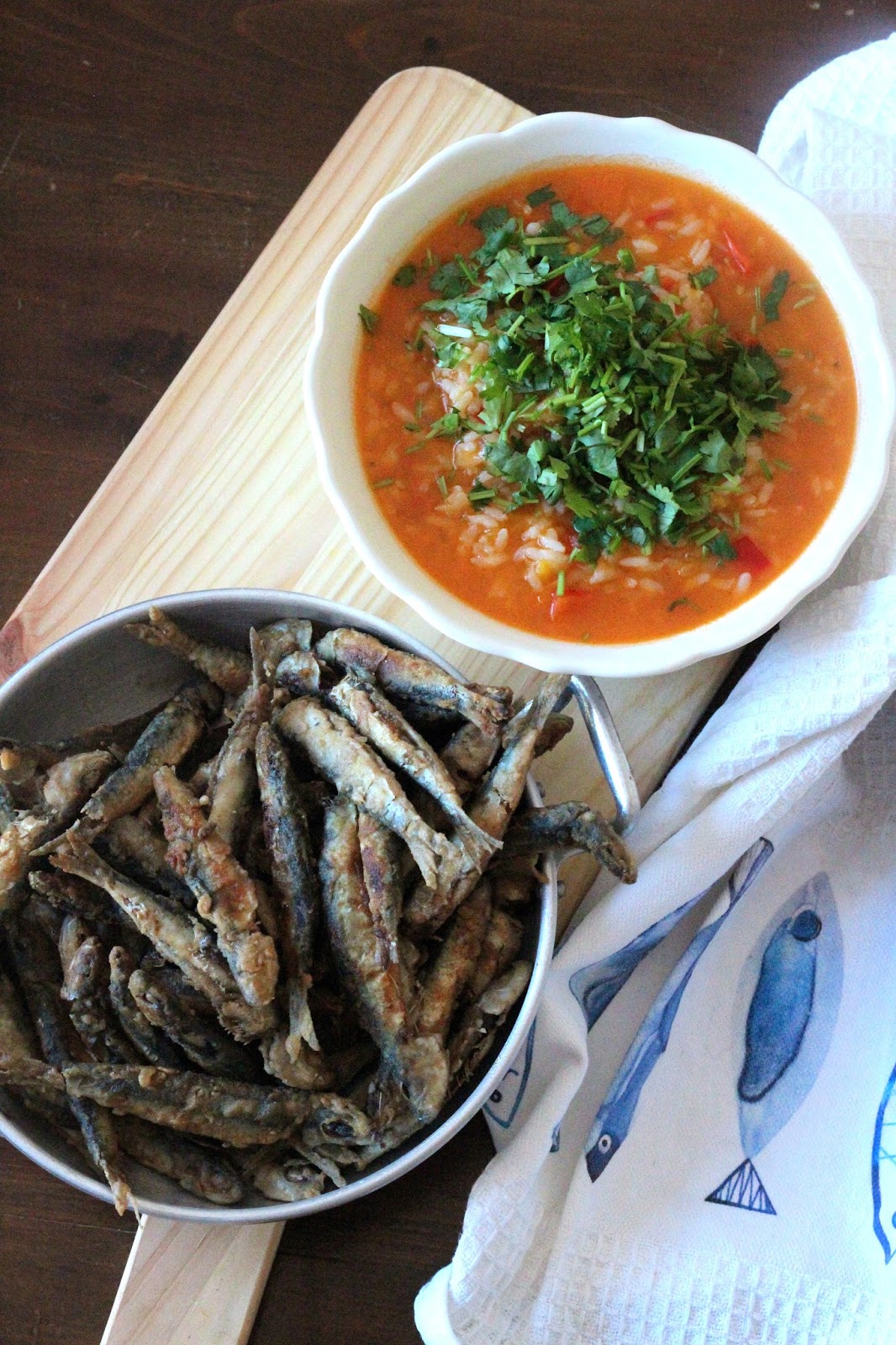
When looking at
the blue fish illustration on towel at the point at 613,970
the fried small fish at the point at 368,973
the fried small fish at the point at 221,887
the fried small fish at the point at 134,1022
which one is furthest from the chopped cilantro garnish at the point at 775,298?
the fried small fish at the point at 134,1022

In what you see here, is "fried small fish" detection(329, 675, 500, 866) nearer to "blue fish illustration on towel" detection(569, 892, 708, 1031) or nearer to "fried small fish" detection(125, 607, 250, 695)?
"fried small fish" detection(125, 607, 250, 695)

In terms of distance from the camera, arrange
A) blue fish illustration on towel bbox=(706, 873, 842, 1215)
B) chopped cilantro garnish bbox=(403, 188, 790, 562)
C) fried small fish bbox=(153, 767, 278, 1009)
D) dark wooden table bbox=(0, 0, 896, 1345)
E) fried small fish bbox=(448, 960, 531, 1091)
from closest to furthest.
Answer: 1. fried small fish bbox=(153, 767, 278, 1009)
2. fried small fish bbox=(448, 960, 531, 1091)
3. chopped cilantro garnish bbox=(403, 188, 790, 562)
4. blue fish illustration on towel bbox=(706, 873, 842, 1215)
5. dark wooden table bbox=(0, 0, 896, 1345)

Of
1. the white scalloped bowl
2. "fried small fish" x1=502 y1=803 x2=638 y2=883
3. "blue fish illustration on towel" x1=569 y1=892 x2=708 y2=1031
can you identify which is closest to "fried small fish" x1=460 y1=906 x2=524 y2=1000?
"fried small fish" x1=502 y1=803 x2=638 y2=883

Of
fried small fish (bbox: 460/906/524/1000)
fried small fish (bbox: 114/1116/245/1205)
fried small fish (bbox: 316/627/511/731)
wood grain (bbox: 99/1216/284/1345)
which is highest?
fried small fish (bbox: 316/627/511/731)

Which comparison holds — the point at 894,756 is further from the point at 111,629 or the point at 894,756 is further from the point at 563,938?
the point at 111,629

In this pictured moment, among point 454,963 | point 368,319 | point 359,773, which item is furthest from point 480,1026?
point 368,319

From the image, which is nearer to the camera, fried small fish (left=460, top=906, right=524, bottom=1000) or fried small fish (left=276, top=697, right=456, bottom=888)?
fried small fish (left=276, top=697, right=456, bottom=888)

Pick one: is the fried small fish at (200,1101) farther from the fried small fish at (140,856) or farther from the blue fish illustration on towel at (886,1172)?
the blue fish illustration on towel at (886,1172)
